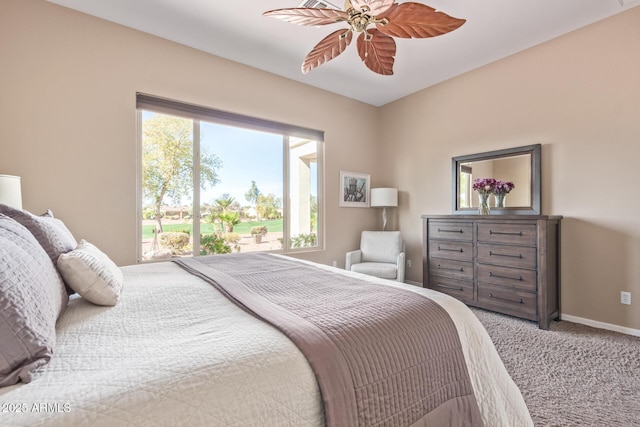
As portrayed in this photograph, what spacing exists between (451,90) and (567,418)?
370 centimetres

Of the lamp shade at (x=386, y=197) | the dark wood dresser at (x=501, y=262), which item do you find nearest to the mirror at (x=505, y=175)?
the dark wood dresser at (x=501, y=262)

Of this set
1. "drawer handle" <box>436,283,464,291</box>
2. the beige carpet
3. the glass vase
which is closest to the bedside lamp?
the glass vase

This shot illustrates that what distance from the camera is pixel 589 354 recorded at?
7.23ft

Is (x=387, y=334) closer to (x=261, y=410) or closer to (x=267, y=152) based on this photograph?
(x=261, y=410)

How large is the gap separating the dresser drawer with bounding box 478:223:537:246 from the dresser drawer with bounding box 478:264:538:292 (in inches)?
11.1

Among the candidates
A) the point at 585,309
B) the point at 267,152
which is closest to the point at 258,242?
the point at 267,152

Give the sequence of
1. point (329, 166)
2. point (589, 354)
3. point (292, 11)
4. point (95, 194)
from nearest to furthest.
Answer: point (292, 11) → point (589, 354) → point (95, 194) → point (329, 166)

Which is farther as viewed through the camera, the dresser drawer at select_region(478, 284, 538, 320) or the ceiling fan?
the dresser drawer at select_region(478, 284, 538, 320)

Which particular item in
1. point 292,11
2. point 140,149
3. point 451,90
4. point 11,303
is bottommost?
point 11,303

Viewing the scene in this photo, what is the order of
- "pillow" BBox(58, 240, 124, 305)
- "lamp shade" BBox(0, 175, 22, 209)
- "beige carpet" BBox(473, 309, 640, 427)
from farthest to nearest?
"lamp shade" BBox(0, 175, 22, 209) → "beige carpet" BBox(473, 309, 640, 427) → "pillow" BBox(58, 240, 124, 305)

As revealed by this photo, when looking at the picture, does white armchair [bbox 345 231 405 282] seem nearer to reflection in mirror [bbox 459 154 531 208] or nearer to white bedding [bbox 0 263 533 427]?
reflection in mirror [bbox 459 154 531 208]

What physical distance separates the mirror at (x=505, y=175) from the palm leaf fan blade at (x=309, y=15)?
2.61m

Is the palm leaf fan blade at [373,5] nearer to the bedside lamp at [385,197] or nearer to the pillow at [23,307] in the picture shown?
the pillow at [23,307]

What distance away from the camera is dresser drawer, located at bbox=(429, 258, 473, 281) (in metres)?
3.28
